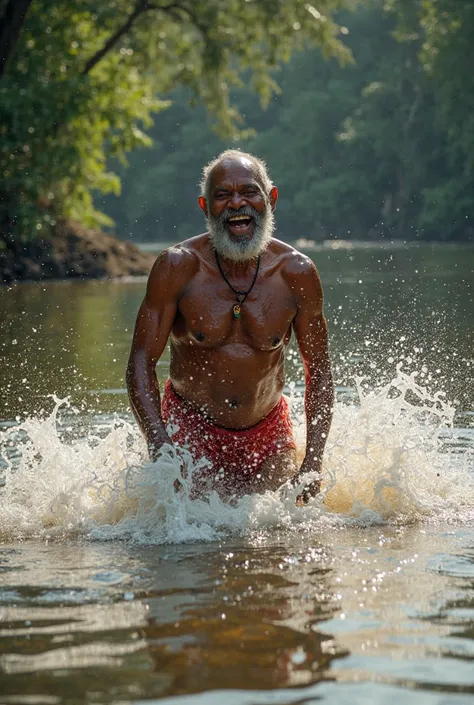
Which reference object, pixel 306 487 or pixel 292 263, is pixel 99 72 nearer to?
pixel 292 263

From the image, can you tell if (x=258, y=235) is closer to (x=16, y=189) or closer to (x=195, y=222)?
(x=16, y=189)

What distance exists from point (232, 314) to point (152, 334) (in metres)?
0.40

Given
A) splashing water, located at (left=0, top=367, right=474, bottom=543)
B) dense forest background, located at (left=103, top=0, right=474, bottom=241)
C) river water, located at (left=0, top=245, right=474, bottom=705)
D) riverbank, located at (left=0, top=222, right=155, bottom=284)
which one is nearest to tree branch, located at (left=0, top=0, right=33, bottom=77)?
riverbank, located at (left=0, top=222, right=155, bottom=284)

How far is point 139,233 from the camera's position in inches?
2987

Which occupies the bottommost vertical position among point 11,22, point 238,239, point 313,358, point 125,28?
point 313,358

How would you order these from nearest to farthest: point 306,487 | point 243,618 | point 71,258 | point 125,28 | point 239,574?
point 243,618
point 239,574
point 306,487
point 125,28
point 71,258

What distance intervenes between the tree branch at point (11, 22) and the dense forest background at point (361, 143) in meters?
23.9

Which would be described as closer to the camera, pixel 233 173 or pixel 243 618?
pixel 243 618

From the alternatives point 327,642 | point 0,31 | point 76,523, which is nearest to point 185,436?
point 76,523

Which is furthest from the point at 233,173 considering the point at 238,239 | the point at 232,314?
the point at 232,314

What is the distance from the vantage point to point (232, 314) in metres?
6.30

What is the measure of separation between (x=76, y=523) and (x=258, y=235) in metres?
1.54

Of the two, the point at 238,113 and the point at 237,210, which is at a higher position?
the point at 238,113

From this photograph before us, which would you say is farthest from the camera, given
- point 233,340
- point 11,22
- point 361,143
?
point 361,143
